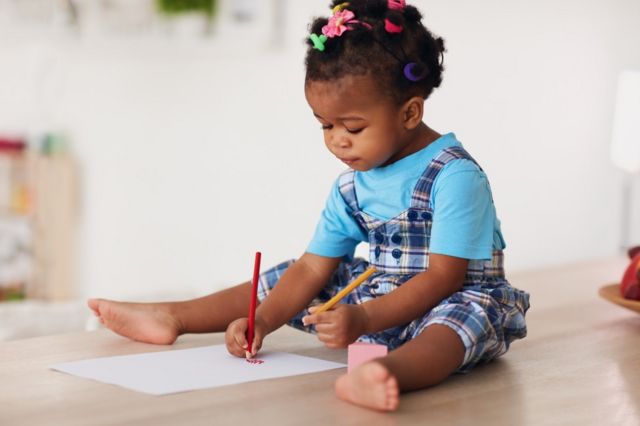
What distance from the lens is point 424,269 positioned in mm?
1269

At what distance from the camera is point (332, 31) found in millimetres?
1234

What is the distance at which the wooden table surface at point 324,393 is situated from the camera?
953 mm

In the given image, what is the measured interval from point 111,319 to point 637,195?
81.7 inches

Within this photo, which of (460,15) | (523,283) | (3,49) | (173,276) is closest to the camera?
(523,283)

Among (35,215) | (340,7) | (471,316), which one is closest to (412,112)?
(340,7)

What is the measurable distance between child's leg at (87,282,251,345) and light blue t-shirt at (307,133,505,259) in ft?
0.47

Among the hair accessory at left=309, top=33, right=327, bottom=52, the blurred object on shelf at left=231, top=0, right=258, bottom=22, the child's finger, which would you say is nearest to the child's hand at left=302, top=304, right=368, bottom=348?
the child's finger

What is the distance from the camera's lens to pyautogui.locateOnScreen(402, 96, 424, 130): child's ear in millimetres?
1254

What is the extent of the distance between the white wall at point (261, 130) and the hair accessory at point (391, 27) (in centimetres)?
168

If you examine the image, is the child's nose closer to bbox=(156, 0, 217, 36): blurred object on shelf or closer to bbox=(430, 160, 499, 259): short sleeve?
bbox=(430, 160, 499, 259): short sleeve

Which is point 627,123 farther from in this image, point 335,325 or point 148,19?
point 148,19

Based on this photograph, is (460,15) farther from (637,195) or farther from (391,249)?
(391,249)

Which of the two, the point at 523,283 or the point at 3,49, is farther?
the point at 3,49

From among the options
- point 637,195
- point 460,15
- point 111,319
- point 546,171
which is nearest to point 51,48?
point 460,15
